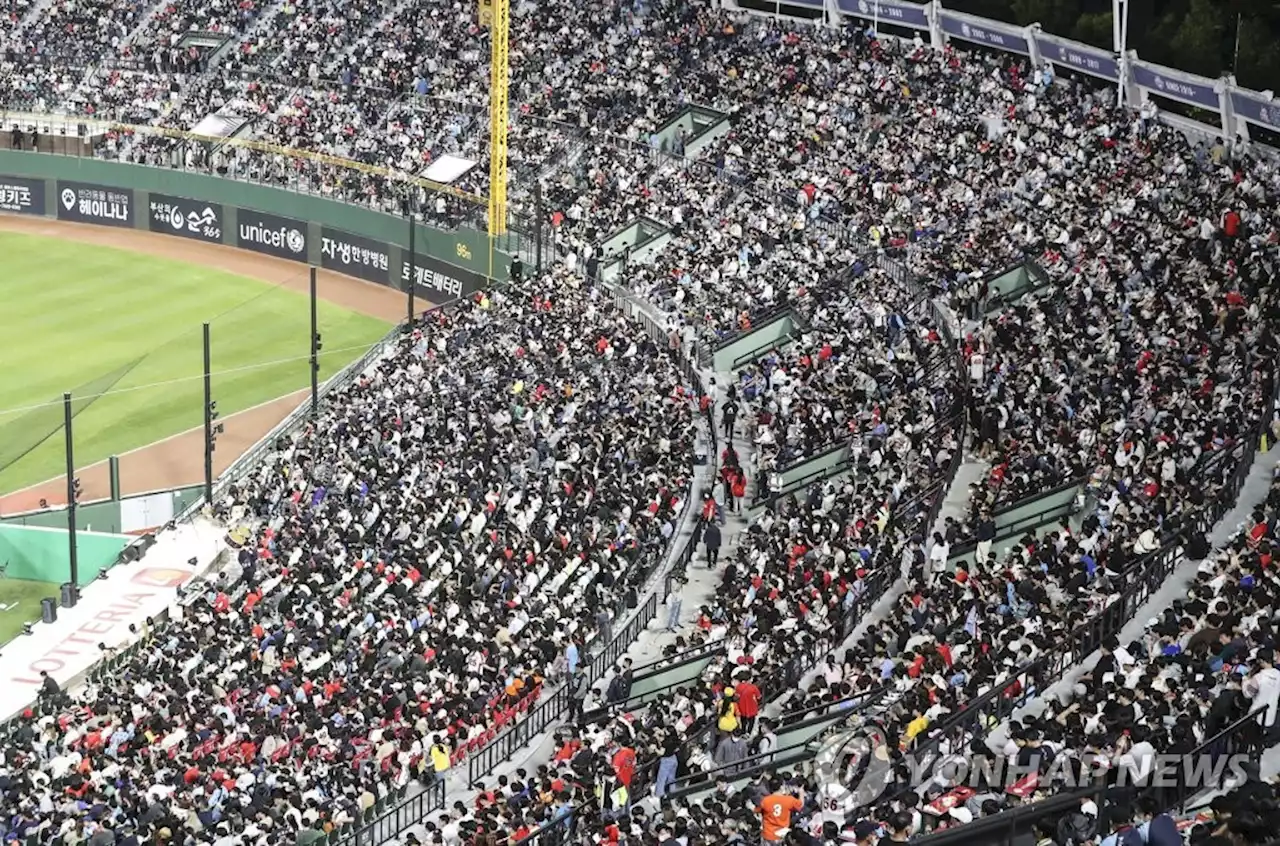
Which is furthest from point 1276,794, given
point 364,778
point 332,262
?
point 332,262

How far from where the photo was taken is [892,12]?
52.6 meters

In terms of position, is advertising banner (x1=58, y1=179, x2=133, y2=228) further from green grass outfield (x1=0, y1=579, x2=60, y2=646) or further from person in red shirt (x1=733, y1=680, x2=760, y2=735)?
person in red shirt (x1=733, y1=680, x2=760, y2=735)

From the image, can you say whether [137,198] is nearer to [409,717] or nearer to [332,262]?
[332,262]

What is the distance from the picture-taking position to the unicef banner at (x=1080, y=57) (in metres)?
45.8

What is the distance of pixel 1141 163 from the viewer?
39.7 metres

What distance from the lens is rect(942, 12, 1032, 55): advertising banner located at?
48625mm

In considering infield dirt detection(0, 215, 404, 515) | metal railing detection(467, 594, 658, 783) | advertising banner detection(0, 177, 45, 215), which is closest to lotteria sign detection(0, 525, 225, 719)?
infield dirt detection(0, 215, 404, 515)

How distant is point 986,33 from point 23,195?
1262 inches

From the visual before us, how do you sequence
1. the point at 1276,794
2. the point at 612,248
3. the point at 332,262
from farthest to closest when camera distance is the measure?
the point at 332,262 < the point at 612,248 < the point at 1276,794

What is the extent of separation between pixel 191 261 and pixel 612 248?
1743 cm

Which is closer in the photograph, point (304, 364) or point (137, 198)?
point (304, 364)

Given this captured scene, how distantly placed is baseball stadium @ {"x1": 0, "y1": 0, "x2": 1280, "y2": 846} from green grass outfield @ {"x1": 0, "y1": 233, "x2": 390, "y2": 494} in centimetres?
19

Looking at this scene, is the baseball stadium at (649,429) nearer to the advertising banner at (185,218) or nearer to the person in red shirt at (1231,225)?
the person in red shirt at (1231,225)

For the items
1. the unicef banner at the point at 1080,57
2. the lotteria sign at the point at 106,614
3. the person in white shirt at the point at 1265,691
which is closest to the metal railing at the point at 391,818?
the lotteria sign at the point at 106,614
